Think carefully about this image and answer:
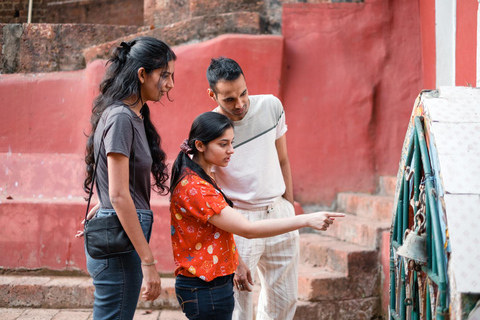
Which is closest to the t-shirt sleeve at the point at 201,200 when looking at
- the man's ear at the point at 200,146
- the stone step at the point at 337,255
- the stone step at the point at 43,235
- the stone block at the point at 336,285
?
the man's ear at the point at 200,146

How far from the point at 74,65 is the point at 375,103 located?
10.4ft

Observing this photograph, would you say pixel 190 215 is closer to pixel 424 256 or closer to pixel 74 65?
pixel 424 256

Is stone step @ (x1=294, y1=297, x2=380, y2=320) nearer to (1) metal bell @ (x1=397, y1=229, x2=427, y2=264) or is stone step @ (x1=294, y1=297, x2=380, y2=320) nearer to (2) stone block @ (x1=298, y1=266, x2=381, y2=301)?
(2) stone block @ (x1=298, y1=266, x2=381, y2=301)

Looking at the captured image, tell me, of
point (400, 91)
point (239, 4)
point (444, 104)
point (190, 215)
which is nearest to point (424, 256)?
point (444, 104)

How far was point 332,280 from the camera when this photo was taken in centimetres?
396

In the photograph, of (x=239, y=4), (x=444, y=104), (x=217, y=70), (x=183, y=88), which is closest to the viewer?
(x=444, y=104)

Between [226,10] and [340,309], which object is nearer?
[340,309]

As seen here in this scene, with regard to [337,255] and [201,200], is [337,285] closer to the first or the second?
[337,255]

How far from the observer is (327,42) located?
5066mm

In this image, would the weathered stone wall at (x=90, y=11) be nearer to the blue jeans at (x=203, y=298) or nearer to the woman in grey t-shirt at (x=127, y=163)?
the woman in grey t-shirt at (x=127, y=163)

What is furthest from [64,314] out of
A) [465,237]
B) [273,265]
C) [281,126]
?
[465,237]

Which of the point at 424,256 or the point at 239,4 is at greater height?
the point at 239,4

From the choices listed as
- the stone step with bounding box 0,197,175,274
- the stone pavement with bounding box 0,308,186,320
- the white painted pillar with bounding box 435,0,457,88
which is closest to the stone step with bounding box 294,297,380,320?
the stone pavement with bounding box 0,308,186,320

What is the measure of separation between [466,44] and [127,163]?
2.48 m
